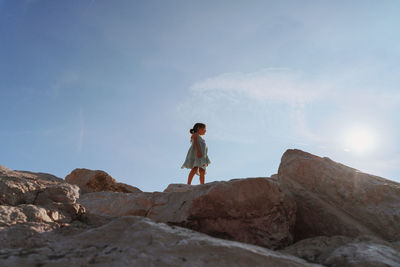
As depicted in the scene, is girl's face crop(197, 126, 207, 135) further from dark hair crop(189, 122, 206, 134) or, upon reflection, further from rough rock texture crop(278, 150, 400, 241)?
rough rock texture crop(278, 150, 400, 241)

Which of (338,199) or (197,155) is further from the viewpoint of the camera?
(197,155)

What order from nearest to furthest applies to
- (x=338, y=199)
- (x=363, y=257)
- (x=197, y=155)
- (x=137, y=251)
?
(x=137, y=251) < (x=363, y=257) < (x=338, y=199) < (x=197, y=155)

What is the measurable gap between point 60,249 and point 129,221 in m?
0.47

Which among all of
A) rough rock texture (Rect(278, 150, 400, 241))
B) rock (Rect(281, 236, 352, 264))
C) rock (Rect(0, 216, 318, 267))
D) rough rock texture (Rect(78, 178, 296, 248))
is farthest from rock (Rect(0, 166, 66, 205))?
rough rock texture (Rect(278, 150, 400, 241))

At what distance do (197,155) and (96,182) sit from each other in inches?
117

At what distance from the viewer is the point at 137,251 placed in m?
1.63

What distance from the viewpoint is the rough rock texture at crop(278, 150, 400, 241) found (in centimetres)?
325

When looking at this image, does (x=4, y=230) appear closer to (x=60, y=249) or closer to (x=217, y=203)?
(x=60, y=249)

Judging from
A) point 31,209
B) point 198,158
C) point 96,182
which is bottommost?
point 31,209

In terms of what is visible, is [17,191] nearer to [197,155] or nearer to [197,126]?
[197,155]

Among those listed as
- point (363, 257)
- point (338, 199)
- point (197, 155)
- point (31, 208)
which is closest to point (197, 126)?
point (197, 155)

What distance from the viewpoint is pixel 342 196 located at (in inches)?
143

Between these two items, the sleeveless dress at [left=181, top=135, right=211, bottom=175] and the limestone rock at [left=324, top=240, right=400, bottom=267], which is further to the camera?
the sleeveless dress at [left=181, top=135, right=211, bottom=175]

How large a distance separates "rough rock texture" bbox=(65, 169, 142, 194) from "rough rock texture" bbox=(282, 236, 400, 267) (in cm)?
504
